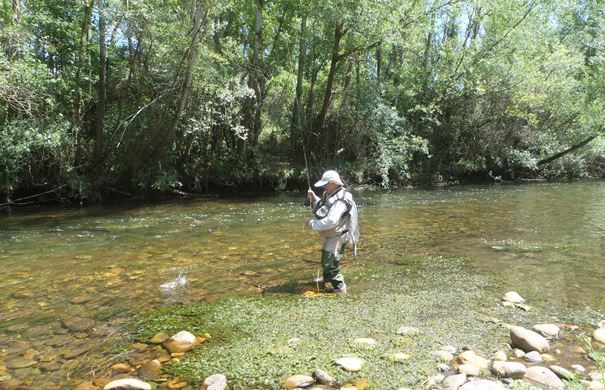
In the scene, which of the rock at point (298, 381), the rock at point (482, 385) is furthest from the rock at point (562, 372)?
the rock at point (298, 381)

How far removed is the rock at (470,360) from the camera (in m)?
4.00

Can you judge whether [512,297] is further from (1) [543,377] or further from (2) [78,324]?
(2) [78,324]

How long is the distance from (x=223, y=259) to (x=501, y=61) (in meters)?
20.1

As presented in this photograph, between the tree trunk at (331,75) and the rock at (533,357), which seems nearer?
the rock at (533,357)

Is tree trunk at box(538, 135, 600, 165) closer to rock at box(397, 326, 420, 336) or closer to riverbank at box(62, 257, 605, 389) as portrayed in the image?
riverbank at box(62, 257, 605, 389)

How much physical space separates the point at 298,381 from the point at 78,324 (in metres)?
3.04

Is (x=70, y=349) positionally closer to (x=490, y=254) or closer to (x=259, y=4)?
(x=490, y=254)

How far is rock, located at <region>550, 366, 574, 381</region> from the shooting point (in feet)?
12.2

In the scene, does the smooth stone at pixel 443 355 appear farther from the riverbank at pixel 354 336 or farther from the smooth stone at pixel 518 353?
the smooth stone at pixel 518 353

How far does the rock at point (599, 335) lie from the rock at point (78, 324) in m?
5.52

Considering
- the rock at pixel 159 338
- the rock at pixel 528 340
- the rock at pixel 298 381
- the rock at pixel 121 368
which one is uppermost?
the rock at pixel 528 340

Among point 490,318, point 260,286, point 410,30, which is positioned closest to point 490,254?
point 490,318

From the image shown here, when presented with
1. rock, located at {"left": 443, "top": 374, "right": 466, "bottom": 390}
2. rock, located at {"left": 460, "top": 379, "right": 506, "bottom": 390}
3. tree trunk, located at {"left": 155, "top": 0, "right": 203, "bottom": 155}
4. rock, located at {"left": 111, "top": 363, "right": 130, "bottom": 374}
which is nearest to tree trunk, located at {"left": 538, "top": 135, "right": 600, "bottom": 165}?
tree trunk, located at {"left": 155, "top": 0, "right": 203, "bottom": 155}

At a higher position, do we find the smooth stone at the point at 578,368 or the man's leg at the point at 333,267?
the man's leg at the point at 333,267
